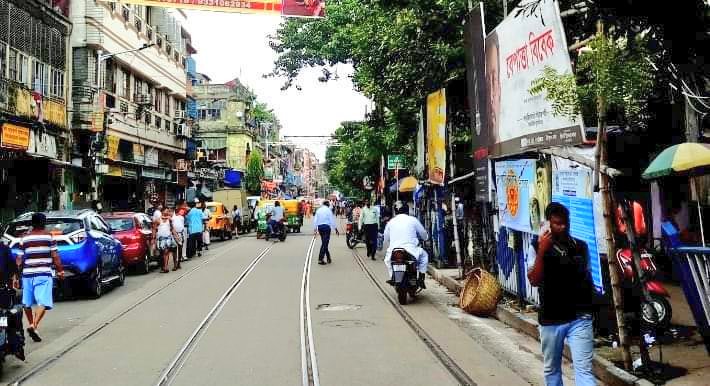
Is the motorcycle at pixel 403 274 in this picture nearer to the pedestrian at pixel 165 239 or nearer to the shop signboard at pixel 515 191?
the shop signboard at pixel 515 191

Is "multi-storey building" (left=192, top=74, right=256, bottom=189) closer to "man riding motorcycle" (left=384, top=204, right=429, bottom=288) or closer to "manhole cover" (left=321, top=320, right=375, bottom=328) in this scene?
"man riding motorcycle" (left=384, top=204, right=429, bottom=288)

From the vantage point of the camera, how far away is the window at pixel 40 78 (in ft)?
67.1

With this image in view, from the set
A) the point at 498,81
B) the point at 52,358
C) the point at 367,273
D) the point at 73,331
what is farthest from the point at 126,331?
the point at 367,273

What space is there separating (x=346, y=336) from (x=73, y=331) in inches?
157

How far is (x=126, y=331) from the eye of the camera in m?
→ 9.22

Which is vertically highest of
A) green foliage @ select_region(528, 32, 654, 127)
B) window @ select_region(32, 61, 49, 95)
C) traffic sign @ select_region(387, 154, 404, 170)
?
window @ select_region(32, 61, 49, 95)

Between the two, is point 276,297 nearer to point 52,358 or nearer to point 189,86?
point 52,358

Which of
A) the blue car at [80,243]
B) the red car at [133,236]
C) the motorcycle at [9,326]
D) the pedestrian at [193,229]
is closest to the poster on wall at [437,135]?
the blue car at [80,243]

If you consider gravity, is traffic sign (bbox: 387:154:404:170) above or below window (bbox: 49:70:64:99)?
below

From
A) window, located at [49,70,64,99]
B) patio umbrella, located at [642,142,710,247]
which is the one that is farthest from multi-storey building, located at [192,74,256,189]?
patio umbrella, located at [642,142,710,247]

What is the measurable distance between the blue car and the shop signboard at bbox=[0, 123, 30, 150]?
15.6 ft

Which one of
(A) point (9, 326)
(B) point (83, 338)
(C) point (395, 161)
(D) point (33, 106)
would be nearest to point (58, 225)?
(B) point (83, 338)

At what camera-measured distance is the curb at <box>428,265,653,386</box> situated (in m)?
6.19

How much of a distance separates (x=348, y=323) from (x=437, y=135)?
585 cm
